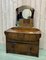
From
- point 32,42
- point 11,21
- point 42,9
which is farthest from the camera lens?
point 11,21

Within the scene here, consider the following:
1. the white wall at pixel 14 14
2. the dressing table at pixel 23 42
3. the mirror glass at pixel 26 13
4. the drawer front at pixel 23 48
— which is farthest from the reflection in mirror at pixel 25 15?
the drawer front at pixel 23 48

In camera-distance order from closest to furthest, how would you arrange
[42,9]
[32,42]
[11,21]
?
[32,42], [42,9], [11,21]

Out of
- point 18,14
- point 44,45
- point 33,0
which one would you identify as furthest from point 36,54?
point 33,0

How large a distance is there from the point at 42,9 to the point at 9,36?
3.30 ft

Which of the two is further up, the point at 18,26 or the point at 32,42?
the point at 18,26

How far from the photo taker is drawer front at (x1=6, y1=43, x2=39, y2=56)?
2.78m

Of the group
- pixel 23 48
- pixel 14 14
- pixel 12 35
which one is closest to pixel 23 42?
pixel 23 48

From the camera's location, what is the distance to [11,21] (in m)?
3.39

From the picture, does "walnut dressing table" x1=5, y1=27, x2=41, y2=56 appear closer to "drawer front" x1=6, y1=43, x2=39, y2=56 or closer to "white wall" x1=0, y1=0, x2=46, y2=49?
"drawer front" x1=6, y1=43, x2=39, y2=56

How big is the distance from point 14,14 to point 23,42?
2.76 ft

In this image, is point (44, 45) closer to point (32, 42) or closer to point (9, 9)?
point (32, 42)

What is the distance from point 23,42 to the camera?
2818 millimetres

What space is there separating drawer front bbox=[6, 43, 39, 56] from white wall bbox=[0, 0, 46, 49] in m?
0.57

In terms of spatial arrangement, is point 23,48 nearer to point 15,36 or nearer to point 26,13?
point 15,36
